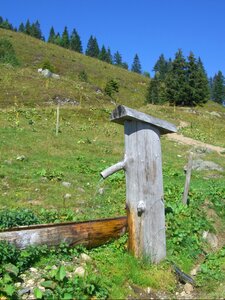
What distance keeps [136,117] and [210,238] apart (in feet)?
12.9

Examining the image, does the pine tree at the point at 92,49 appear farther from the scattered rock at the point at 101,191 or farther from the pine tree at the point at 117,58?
the scattered rock at the point at 101,191

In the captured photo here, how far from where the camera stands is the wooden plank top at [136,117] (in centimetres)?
690

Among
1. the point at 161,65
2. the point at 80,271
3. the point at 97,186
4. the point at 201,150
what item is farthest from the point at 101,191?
the point at 161,65

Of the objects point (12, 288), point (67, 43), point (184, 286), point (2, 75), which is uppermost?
point (67, 43)

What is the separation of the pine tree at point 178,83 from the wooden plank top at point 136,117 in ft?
168

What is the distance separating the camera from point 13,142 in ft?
72.1

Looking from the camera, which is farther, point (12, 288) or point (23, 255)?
point (23, 255)

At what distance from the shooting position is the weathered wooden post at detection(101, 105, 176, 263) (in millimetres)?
7125

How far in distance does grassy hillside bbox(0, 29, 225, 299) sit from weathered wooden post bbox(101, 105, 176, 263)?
347mm

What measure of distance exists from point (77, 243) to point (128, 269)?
1.02m

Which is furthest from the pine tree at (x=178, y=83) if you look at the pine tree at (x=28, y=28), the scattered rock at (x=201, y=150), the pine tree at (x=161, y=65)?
the pine tree at (x=28, y=28)

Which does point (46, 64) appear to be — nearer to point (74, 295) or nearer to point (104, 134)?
point (104, 134)

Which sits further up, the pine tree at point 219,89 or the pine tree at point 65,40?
the pine tree at point 65,40

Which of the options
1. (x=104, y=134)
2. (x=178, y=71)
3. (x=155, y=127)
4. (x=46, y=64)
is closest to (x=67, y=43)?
(x=46, y=64)
